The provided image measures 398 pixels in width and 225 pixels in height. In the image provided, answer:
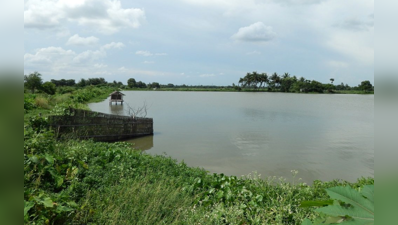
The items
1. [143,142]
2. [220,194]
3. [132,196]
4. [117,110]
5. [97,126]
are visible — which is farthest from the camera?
[117,110]

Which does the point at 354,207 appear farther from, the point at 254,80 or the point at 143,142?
the point at 254,80

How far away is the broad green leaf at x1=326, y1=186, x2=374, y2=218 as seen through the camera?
42.6 inches

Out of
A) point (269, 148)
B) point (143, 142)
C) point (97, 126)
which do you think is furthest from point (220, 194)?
point (143, 142)

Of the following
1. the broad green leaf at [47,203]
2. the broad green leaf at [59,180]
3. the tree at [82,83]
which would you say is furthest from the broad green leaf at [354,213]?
the tree at [82,83]

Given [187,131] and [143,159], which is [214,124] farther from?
[143,159]

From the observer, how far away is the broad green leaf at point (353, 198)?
1.08 metres

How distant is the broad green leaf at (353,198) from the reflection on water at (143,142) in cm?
969

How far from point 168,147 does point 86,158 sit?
5.45 metres

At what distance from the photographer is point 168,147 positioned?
1070cm

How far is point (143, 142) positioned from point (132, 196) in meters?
7.85

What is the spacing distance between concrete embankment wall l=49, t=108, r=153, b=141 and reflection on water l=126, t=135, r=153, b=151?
1.11ft

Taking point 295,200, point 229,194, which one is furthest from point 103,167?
point 295,200

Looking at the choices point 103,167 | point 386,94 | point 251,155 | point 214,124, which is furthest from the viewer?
point 214,124

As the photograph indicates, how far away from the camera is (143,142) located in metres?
11.5
